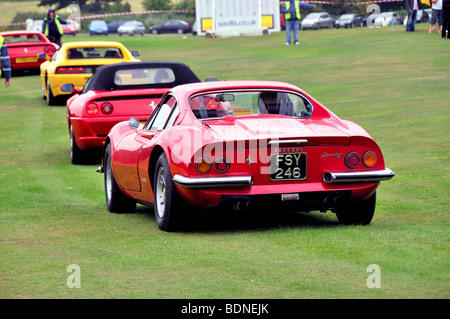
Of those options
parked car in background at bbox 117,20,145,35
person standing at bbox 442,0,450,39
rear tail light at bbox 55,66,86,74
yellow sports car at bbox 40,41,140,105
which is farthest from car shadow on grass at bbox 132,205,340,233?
parked car in background at bbox 117,20,145,35

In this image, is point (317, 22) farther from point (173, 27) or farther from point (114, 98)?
point (114, 98)

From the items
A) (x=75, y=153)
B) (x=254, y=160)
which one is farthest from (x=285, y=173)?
(x=75, y=153)

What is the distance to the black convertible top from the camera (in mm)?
13680

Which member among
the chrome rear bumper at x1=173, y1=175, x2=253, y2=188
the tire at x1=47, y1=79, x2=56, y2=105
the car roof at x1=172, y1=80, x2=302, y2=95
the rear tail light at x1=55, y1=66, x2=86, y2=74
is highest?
the car roof at x1=172, y1=80, x2=302, y2=95

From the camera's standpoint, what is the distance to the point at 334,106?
18.5 metres

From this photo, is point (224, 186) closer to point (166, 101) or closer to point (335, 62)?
point (166, 101)

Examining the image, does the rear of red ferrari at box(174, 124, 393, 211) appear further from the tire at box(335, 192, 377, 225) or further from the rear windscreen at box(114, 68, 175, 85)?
the rear windscreen at box(114, 68, 175, 85)

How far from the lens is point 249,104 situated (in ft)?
28.8

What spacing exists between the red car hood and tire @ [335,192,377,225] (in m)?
0.61

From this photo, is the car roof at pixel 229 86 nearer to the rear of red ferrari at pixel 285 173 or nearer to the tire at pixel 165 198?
the tire at pixel 165 198

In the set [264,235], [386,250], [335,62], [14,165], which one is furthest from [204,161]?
[335,62]

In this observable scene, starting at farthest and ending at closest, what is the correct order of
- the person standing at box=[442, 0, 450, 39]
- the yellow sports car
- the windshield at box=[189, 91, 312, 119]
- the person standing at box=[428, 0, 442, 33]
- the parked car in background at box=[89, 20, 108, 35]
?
the parked car in background at box=[89, 20, 108, 35] < the person standing at box=[428, 0, 442, 33] < the person standing at box=[442, 0, 450, 39] < the yellow sports car < the windshield at box=[189, 91, 312, 119]

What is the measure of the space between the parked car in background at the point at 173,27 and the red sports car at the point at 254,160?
72.9 m

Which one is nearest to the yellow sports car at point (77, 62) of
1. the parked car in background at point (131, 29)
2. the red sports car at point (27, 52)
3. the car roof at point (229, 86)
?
the red sports car at point (27, 52)
